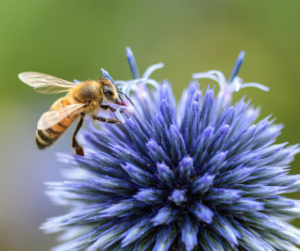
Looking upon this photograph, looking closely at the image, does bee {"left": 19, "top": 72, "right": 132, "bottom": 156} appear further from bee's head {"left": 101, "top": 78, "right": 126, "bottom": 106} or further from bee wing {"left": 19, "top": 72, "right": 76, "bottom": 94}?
bee wing {"left": 19, "top": 72, "right": 76, "bottom": 94}

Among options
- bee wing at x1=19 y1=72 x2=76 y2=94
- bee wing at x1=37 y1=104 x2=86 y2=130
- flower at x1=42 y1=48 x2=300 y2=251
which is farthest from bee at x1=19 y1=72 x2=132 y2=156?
bee wing at x1=19 y1=72 x2=76 y2=94

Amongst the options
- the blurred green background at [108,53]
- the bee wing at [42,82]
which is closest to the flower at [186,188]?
the bee wing at [42,82]

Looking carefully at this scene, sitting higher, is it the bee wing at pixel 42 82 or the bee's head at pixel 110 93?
the bee wing at pixel 42 82

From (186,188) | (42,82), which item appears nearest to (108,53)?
(42,82)

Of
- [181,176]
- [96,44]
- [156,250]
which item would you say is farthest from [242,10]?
[156,250]

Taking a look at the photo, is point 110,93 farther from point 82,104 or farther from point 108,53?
point 108,53

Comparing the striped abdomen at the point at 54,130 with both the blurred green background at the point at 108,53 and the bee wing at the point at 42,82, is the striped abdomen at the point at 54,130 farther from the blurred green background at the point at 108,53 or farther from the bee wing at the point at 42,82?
the blurred green background at the point at 108,53
